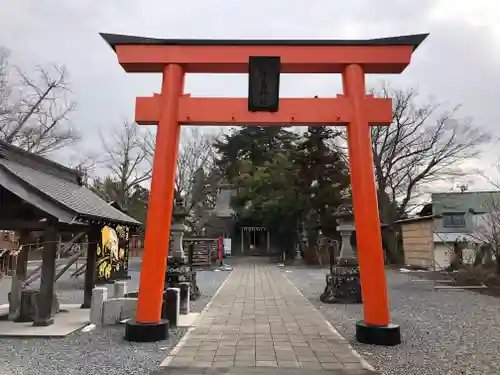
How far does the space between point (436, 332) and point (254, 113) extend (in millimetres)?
5205

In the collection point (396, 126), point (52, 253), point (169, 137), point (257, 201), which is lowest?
point (52, 253)

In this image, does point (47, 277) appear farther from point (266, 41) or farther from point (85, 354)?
point (266, 41)

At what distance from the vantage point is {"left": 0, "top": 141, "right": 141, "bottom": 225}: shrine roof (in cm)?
683

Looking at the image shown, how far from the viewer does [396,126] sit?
25438 mm

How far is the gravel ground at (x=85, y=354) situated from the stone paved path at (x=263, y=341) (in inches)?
13.3

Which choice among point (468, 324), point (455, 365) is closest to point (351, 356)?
point (455, 365)

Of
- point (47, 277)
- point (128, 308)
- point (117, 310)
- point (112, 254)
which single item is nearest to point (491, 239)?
point (128, 308)

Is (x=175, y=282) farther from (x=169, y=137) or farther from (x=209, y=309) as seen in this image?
(x=169, y=137)

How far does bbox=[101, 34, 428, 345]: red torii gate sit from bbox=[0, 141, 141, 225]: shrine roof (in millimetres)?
1896

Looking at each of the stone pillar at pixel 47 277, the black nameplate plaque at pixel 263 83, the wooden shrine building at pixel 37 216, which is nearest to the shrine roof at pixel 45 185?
the wooden shrine building at pixel 37 216

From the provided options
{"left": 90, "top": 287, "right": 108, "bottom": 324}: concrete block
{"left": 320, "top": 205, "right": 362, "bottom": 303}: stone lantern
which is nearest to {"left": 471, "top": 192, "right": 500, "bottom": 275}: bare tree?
{"left": 320, "top": 205, "right": 362, "bottom": 303}: stone lantern

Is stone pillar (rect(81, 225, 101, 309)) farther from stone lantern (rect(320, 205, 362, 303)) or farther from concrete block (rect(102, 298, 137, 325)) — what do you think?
stone lantern (rect(320, 205, 362, 303))

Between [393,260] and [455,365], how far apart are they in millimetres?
22529

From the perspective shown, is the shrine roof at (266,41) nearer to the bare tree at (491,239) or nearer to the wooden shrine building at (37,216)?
the wooden shrine building at (37,216)
